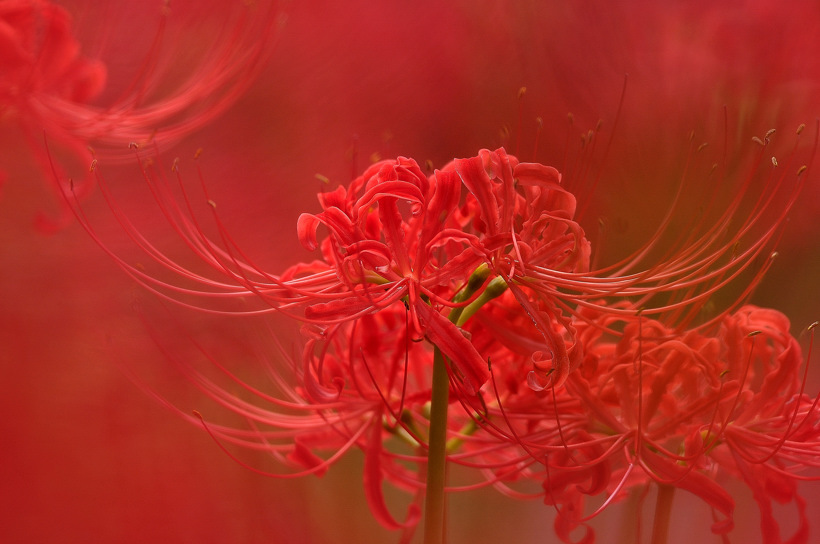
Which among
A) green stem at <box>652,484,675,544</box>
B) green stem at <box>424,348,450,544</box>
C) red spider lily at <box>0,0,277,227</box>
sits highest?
red spider lily at <box>0,0,277,227</box>

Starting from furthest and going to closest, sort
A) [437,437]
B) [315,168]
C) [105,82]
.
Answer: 1. [315,168]
2. [105,82]
3. [437,437]

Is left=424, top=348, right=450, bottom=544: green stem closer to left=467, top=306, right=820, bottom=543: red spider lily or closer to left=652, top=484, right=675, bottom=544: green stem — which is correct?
left=467, top=306, right=820, bottom=543: red spider lily

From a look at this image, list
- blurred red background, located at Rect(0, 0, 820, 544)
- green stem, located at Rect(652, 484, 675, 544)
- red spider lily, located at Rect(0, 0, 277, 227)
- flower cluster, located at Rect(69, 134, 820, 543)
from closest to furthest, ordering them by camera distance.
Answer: flower cluster, located at Rect(69, 134, 820, 543) → green stem, located at Rect(652, 484, 675, 544) → red spider lily, located at Rect(0, 0, 277, 227) → blurred red background, located at Rect(0, 0, 820, 544)

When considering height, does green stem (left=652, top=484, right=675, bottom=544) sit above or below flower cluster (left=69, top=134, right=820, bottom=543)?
below

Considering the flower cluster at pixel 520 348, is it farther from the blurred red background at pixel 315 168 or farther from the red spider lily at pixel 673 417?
the blurred red background at pixel 315 168

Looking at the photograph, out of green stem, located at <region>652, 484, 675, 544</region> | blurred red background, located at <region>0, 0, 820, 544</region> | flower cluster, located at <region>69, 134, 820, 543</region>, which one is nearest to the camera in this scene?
flower cluster, located at <region>69, 134, 820, 543</region>

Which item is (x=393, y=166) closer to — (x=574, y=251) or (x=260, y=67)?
(x=574, y=251)

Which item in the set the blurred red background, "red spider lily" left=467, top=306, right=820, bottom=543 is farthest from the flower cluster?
the blurred red background

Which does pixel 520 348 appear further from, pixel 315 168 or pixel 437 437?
pixel 315 168

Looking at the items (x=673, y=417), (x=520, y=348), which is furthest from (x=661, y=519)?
(x=520, y=348)
